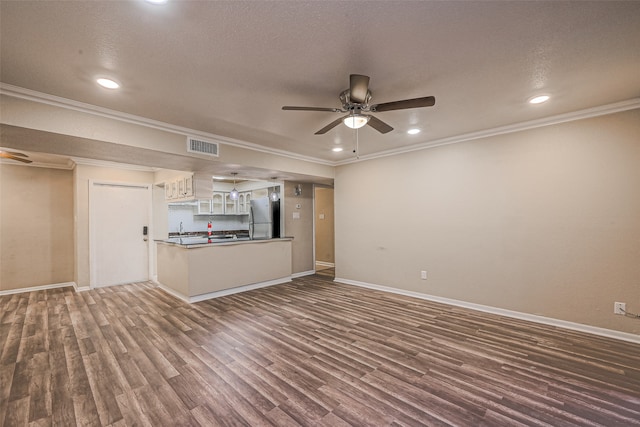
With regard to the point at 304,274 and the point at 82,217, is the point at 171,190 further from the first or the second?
the point at 304,274

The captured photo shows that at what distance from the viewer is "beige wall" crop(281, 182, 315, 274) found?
617 centimetres

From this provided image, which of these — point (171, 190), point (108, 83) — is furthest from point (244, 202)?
point (108, 83)

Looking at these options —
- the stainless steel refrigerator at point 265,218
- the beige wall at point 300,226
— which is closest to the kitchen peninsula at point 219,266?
the beige wall at point 300,226

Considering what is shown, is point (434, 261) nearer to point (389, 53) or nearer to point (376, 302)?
point (376, 302)

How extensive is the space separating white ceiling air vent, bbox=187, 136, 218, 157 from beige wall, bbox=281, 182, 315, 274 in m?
2.44

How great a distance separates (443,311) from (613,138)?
2835mm

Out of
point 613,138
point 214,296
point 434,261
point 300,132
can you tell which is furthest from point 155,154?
point 613,138

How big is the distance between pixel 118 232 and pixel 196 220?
→ 232 centimetres

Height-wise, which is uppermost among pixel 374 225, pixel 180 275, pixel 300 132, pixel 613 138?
pixel 300 132

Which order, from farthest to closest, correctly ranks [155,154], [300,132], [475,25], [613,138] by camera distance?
1. [300,132]
2. [155,154]
3. [613,138]
4. [475,25]

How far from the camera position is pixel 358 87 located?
208 cm

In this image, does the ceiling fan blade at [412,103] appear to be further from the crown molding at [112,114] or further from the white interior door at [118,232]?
the white interior door at [118,232]

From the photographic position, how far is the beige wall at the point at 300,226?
6.17 meters

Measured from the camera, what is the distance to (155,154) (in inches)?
137
